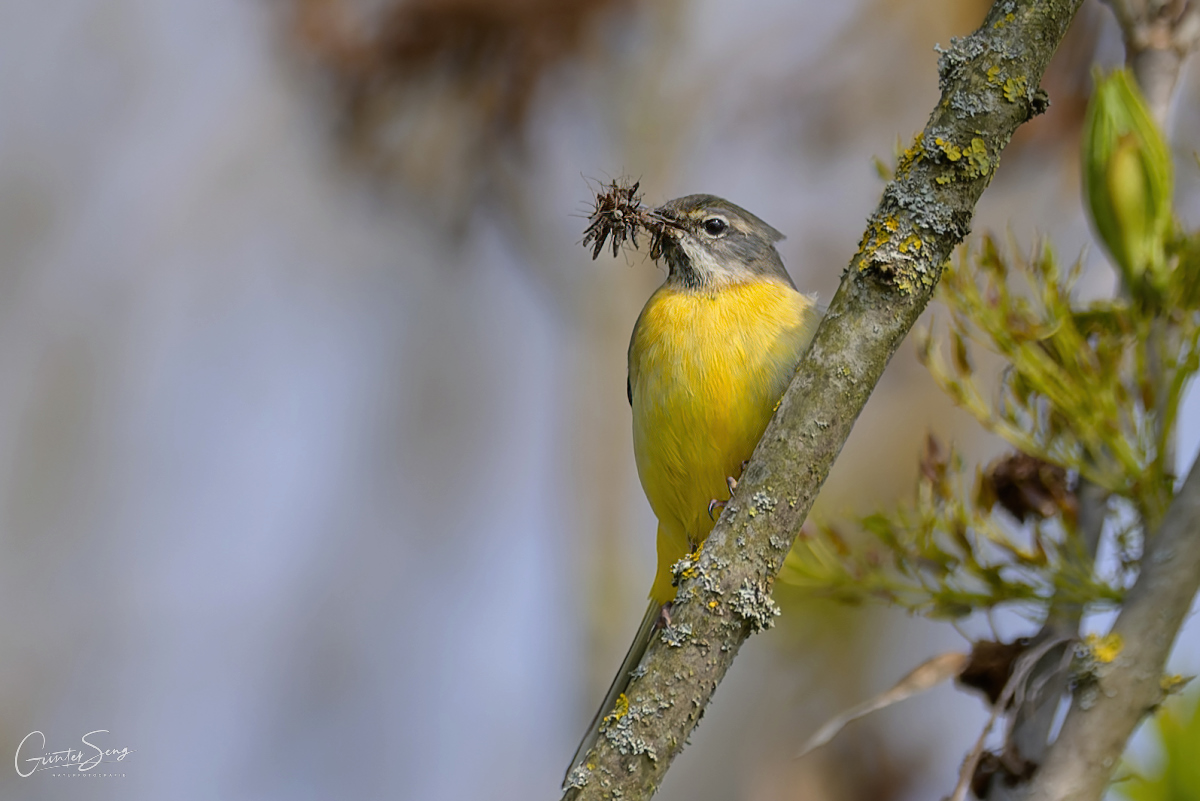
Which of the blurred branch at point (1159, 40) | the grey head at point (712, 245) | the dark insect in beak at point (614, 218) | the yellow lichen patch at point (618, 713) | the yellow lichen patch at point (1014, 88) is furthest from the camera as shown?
the grey head at point (712, 245)

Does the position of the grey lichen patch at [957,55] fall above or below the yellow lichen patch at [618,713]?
above

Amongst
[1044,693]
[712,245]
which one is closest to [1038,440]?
[1044,693]

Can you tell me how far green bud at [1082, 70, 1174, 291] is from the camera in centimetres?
280

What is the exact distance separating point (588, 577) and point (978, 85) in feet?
19.7

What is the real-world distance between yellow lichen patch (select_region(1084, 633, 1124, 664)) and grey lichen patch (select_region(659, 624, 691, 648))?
37.0 inches

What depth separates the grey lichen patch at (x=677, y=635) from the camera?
8.80 feet

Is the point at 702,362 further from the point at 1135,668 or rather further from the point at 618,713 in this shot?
the point at 1135,668

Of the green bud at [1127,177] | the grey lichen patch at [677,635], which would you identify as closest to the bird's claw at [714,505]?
the grey lichen patch at [677,635]

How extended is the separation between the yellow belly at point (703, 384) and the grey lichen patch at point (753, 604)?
162 centimetres

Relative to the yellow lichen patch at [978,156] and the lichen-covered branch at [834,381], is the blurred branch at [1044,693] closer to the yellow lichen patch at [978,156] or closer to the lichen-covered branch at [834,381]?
the lichen-covered branch at [834,381]

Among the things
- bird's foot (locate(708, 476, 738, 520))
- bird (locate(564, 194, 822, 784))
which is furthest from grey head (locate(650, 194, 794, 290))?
bird's foot (locate(708, 476, 738, 520))

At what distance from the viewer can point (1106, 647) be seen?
2279mm

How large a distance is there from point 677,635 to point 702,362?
1.92 m

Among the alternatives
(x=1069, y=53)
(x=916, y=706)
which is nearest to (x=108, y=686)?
(x=916, y=706)
